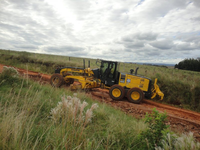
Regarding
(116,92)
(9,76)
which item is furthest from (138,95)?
(9,76)

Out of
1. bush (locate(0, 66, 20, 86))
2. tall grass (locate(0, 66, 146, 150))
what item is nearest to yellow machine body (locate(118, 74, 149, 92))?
tall grass (locate(0, 66, 146, 150))

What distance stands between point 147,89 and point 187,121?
2958mm

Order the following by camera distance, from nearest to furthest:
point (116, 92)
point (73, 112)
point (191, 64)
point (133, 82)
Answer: point (73, 112) → point (116, 92) → point (133, 82) → point (191, 64)

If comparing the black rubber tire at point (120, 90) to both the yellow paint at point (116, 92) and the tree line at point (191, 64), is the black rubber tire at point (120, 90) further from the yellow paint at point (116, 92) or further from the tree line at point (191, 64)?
the tree line at point (191, 64)

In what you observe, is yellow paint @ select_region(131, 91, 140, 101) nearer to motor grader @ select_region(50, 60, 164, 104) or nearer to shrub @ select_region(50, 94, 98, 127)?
motor grader @ select_region(50, 60, 164, 104)

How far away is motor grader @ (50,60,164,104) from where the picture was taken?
Answer: 27.9ft

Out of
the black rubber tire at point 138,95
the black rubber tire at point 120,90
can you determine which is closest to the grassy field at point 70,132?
the black rubber tire at point 120,90

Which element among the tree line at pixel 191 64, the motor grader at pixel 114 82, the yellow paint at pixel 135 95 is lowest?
the yellow paint at pixel 135 95

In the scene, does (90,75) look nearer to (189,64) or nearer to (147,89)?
(147,89)

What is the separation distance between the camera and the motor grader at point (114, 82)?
852cm

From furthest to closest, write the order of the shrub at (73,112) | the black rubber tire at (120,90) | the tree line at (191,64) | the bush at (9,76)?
the tree line at (191,64), the black rubber tire at (120,90), the bush at (9,76), the shrub at (73,112)

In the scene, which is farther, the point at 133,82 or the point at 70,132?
the point at 133,82

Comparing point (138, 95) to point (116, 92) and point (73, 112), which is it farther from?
point (73, 112)

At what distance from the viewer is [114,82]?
9.38 metres
